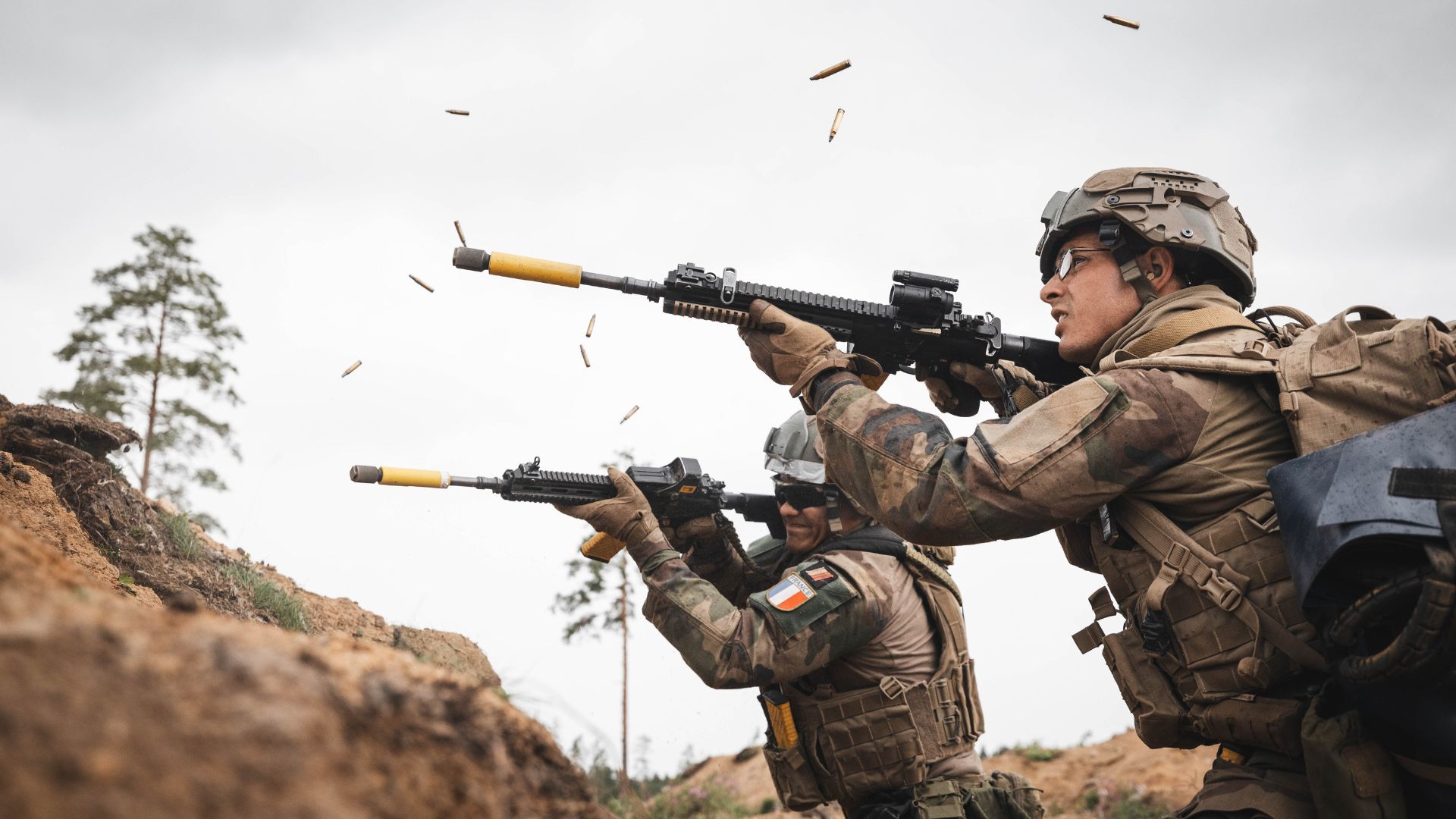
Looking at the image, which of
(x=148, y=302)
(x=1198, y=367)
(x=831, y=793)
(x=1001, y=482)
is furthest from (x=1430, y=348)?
(x=148, y=302)

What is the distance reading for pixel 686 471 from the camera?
6688 mm

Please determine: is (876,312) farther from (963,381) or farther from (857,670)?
(857,670)

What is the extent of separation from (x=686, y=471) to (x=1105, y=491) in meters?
3.68

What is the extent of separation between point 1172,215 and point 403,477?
4606 mm

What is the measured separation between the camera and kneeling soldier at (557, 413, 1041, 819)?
16.7 ft

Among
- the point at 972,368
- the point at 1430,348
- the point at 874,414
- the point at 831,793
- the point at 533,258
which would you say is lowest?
Answer: the point at 831,793

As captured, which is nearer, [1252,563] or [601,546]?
[1252,563]

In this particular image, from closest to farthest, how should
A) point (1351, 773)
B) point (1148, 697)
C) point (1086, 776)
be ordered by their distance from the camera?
point (1351, 773) → point (1148, 697) → point (1086, 776)

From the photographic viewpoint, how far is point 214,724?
1.32 meters

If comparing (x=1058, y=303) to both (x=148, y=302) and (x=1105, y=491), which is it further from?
(x=148, y=302)

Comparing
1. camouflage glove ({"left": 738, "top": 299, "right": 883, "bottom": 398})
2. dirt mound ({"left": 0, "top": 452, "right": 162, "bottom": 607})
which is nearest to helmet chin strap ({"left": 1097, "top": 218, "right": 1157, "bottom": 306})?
camouflage glove ({"left": 738, "top": 299, "right": 883, "bottom": 398})

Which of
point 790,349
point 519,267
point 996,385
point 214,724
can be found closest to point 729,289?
point 790,349

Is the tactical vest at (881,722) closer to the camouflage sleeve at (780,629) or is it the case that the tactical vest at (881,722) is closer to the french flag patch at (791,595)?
the camouflage sleeve at (780,629)

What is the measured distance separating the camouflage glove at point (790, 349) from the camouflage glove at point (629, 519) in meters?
1.71
